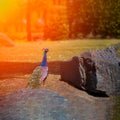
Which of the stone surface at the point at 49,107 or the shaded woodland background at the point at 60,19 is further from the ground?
the shaded woodland background at the point at 60,19

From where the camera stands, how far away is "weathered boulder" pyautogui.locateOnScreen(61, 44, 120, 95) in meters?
9.78

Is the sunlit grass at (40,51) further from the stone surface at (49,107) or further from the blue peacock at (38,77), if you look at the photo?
the stone surface at (49,107)

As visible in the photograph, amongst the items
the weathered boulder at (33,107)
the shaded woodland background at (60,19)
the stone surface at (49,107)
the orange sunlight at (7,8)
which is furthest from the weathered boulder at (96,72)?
the orange sunlight at (7,8)

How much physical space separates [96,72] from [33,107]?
9.16 ft

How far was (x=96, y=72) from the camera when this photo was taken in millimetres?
9805

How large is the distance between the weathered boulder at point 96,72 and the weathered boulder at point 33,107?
6.62 feet

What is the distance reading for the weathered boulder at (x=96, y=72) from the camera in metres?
9.78

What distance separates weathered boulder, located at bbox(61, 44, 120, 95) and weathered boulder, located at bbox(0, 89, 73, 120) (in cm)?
202

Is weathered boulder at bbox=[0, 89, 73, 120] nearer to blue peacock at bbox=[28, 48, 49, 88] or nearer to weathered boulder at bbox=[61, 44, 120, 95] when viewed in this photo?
blue peacock at bbox=[28, 48, 49, 88]

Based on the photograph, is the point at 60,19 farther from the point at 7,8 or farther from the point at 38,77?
the point at 38,77

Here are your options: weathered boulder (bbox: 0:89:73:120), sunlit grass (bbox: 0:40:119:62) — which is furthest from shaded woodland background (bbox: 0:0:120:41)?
weathered boulder (bbox: 0:89:73:120)

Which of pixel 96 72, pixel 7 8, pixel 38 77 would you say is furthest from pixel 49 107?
pixel 7 8

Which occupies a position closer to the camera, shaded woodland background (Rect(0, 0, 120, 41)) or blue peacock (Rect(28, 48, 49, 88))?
blue peacock (Rect(28, 48, 49, 88))

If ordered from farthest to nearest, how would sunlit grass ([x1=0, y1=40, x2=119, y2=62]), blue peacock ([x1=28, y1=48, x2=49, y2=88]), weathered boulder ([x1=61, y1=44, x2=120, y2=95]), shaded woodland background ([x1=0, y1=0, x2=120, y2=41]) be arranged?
shaded woodland background ([x1=0, y1=0, x2=120, y2=41]) → sunlit grass ([x1=0, y1=40, x2=119, y2=62]) → weathered boulder ([x1=61, y1=44, x2=120, y2=95]) → blue peacock ([x1=28, y1=48, x2=49, y2=88])
